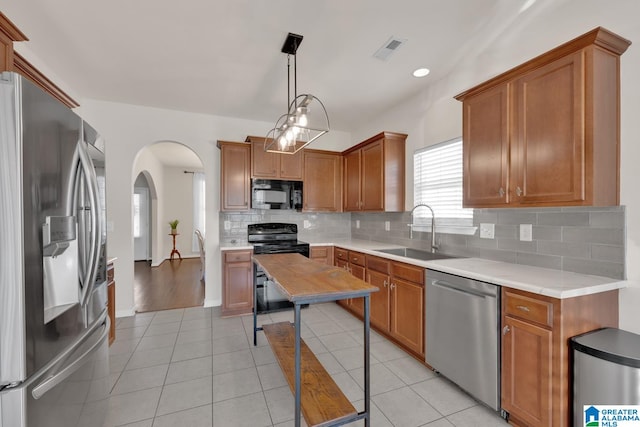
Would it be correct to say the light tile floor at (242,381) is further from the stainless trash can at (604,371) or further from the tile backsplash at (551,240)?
the tile backsplash at (551,240)

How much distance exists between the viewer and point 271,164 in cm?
410

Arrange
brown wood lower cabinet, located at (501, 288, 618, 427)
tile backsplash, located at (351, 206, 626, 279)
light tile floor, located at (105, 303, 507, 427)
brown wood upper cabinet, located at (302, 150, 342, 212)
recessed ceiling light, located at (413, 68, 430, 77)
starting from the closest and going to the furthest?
1. brown wood lower cabinet, located at (501, 288, 618, 427)
2. tile backsplash, located at (351, 206, 626, 279)
3. light tile floor, located at (105, 303, 507, 427)
4. recessed ceiling light, located at (413, 68, 430, 77)
5. brown wood upper cabinet, located at (302, 150, 342, 212)

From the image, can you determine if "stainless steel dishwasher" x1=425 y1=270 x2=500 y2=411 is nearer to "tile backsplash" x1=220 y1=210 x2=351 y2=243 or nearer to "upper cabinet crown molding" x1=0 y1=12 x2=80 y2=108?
"tile backsplash" x1=220 y1=210 x2=351 y2=243

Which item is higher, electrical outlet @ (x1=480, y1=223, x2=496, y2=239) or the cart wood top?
electrical outlet @ (x1=480, y1=223, x2=496, y2=239)

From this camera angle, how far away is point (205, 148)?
4.06 m

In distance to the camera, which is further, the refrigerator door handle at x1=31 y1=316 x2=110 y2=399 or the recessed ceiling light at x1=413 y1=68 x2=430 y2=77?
the recessed ceiling light at x1=413 y1=68 x2=430 y2=77

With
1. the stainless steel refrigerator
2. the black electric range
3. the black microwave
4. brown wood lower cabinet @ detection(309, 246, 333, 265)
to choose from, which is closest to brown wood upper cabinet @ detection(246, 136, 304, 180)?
the black microwave

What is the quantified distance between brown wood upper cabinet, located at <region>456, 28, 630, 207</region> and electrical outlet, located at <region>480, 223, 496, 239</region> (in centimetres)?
41

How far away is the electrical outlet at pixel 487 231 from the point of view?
2478mm

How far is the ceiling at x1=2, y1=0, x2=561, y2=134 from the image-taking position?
2016mm

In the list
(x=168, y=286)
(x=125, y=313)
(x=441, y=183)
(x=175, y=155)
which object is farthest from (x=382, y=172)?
(x=175, y=155)

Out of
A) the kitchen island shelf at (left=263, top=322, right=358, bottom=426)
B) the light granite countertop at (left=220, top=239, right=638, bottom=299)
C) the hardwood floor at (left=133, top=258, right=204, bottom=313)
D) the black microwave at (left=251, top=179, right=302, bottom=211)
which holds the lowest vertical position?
the hardwood floor at (left=133, top=258, right=204, bottom=313)

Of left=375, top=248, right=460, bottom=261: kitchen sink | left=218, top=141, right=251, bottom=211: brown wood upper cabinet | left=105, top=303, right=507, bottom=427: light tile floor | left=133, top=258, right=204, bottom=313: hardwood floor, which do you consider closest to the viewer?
left=105, top=303, right=507, bottom=427: light tile floor

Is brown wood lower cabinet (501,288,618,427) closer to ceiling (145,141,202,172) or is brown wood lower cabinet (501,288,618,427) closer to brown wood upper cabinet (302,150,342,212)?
brown wood upper cabinet (302,150,342,212)
